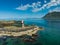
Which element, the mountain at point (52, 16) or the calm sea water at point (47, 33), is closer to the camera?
the calm sea water at point (47, 33)

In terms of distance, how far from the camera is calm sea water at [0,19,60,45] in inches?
138

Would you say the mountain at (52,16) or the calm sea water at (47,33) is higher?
the mountain at (52,16)

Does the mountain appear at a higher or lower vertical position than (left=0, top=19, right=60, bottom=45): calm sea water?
higher

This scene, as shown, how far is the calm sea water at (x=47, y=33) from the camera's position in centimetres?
351

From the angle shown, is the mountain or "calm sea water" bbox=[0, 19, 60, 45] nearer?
"calm sea water" bbox=[0, 19, 60, 45]

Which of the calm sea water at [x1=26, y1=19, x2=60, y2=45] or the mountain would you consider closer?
the calm sea water at [x1=26, y1=19, x2=60, y2=45]

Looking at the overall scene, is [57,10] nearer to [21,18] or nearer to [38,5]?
[38,5]

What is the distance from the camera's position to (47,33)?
3.61 m

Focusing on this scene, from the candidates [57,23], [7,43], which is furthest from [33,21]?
[7,43]

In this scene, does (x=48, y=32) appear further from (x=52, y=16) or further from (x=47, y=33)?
(x=52, y=16)

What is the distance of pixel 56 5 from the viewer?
370 cm

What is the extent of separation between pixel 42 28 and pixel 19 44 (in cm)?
70

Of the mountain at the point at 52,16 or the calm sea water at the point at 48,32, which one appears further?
the mountain at the point at 52,16

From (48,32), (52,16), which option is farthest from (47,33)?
(52,16)
